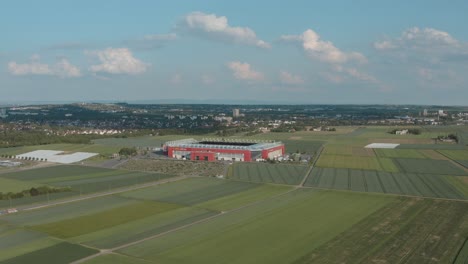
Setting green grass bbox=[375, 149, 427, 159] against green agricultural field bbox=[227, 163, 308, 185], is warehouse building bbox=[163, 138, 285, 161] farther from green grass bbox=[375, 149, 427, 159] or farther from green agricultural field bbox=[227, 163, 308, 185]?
green grass bbox=[375, 149, 427, 159]

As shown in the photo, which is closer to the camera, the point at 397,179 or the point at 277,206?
the point at 277,206

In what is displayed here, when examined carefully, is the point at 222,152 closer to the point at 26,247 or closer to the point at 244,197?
the point at 244,197

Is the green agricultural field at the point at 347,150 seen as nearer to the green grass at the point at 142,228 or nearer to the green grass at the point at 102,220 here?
the green grass at the point at 142,228

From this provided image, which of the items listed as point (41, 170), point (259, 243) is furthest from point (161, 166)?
point (259, 243)

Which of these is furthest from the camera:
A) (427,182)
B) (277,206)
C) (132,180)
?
(132,180)

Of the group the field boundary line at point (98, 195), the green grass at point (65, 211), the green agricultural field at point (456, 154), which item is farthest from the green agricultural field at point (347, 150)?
the green grass at point (65, 211)

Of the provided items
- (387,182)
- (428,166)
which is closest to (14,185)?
(387,182)

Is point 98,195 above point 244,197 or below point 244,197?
below

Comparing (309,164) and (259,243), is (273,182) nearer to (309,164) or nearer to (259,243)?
(309,164)
